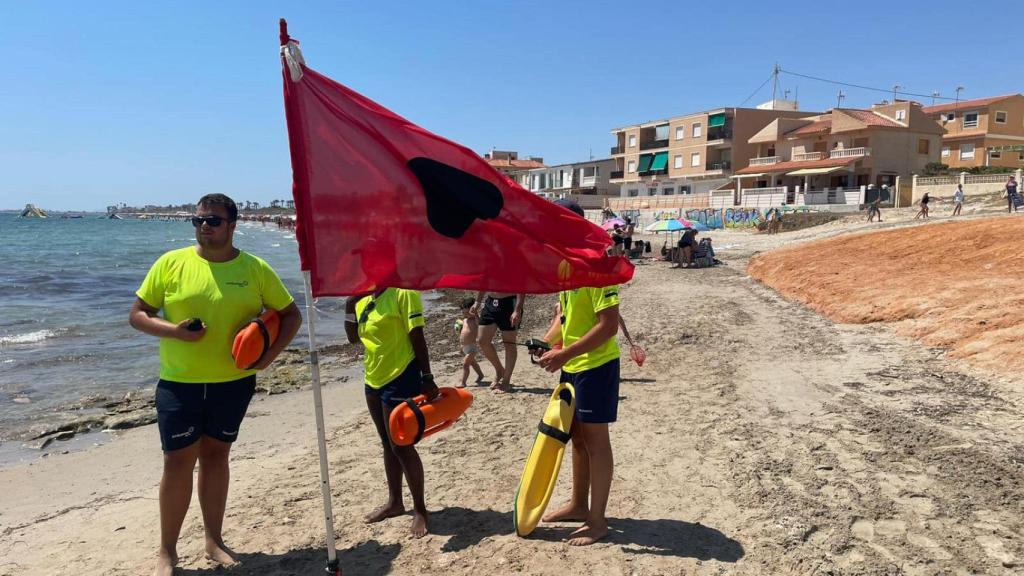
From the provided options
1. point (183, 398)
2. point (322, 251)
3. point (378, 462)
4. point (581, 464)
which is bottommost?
point (378, 462)

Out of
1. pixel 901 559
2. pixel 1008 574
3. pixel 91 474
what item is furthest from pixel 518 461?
pixel 91 474

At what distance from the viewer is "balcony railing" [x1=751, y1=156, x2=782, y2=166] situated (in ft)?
177

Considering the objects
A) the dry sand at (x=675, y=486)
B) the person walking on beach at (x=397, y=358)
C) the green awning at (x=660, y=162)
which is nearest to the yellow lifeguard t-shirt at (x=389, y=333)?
the person walking on beach at (x=397, y=358)

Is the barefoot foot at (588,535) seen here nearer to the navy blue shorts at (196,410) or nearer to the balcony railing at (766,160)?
the navy blue shorts at (196,410)

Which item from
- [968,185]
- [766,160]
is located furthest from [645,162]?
[968,185]

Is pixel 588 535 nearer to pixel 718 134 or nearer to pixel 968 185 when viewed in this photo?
pixel 968 185

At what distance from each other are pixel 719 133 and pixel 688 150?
3.97m

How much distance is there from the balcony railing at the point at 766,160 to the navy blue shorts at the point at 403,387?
55572 mm

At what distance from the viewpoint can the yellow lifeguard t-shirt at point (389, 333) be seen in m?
4.08

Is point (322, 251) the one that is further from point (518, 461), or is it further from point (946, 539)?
point (946, 539)

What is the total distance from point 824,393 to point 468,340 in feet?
14.1

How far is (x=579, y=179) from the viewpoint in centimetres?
7956

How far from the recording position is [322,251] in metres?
3.37

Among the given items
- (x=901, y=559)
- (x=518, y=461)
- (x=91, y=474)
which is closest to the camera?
(x=901, y=559)
